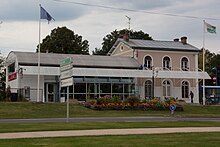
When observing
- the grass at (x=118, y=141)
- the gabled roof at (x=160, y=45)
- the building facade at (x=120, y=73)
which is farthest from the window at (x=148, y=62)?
the grass at (x=118, y=141)

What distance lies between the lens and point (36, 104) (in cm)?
3722

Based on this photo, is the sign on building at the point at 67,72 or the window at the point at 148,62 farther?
the window at the point at 148,62

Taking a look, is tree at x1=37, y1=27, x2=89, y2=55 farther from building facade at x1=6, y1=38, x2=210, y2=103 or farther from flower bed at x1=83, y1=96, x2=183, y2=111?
flower bed at x1=83, y1=96, x2=183, y2=111

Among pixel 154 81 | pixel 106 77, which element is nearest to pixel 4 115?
pixel 106 77

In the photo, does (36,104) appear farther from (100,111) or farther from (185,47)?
(185,47)

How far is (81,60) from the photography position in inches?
2061

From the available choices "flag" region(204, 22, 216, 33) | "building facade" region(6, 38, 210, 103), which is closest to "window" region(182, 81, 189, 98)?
"building facade" region(6, 38, 210, 103)

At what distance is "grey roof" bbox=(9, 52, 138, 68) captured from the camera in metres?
48.9

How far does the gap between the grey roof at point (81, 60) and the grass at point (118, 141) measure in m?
35.0

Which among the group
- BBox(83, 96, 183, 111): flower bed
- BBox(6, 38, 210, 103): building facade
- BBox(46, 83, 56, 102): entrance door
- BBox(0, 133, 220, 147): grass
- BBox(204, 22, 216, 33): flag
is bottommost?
BBox(0, 133, 220, 147): grass

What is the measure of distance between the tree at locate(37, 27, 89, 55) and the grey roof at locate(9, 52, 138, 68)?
75.9 feet

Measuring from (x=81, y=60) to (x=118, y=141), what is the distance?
3955cm

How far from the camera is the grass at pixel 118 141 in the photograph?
1226cm

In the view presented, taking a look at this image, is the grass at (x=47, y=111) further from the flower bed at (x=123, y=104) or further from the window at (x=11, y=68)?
the window at (x=11, y=68)
